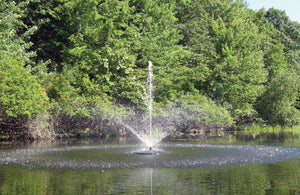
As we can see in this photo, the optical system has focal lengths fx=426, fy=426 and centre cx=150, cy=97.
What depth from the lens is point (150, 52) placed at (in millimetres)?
42875

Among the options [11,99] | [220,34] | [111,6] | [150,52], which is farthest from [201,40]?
[11,99]

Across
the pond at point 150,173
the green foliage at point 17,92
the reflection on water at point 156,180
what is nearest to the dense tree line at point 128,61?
the green foliage at point 17,92

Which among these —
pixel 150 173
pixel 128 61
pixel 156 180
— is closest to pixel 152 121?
pixel 128 61

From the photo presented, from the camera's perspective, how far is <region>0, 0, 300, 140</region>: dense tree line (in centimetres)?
3328

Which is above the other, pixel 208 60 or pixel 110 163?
pixel 208 60

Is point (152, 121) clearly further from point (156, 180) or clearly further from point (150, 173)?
point (156, 180)

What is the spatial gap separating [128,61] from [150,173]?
26.5 m

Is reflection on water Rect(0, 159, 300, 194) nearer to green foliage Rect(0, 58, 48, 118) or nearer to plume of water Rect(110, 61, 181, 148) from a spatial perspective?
green foliage Rect(0, 58, 48, 118)

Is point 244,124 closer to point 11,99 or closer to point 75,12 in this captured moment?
point 75,12

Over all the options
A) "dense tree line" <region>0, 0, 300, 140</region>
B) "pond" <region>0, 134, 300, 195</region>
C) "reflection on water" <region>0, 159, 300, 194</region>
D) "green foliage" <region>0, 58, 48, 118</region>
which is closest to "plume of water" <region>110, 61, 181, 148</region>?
"dense tree line" <region>0, 0, 300, 140</region>

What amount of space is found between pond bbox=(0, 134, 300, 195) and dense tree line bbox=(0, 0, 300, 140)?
449 inches

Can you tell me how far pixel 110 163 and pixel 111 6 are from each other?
26381 mm

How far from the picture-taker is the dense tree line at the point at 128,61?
3328 centimetres

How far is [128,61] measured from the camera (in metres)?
39.6
